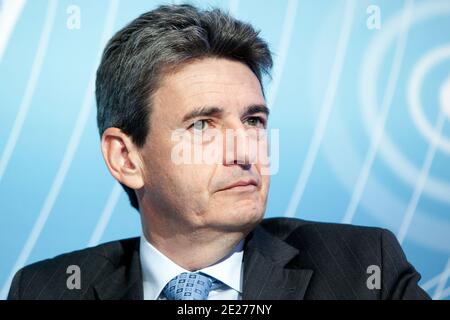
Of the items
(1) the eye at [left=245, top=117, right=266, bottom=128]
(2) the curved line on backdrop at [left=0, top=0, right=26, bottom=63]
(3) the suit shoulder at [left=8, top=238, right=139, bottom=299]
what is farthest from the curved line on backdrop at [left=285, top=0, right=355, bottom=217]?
(2) the curved line on backdrop at [left=0, top=0, right=26, bottom=63]

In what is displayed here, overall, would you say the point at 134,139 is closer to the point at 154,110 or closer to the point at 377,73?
the point at 154,110

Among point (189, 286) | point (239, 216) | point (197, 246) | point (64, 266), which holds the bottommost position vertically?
point (64, 266)

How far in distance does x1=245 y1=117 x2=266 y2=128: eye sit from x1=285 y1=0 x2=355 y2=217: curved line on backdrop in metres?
0.39

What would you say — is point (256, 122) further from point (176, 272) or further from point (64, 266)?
point (64, 266)

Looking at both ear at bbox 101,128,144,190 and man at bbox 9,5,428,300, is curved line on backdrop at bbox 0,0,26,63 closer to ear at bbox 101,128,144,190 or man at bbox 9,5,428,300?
man at bbox 9,5,428,300

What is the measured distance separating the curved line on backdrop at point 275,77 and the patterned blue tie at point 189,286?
1.79 ft

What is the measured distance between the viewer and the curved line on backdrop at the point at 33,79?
2.72 meters

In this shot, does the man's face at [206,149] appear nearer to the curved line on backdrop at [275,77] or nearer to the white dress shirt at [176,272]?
the white dress shirt at [176,272]

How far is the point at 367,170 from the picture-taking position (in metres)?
2.68

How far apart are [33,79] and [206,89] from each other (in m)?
0.84

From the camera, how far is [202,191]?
2.18m

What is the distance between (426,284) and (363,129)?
2.10 feet

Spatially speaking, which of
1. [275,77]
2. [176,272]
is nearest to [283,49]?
[275,77]

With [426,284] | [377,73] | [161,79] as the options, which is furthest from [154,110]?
[426,284]
